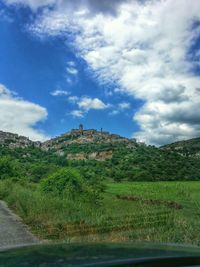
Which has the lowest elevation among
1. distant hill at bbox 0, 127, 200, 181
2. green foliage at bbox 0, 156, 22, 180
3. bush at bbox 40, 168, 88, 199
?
bush at bbox 40, 168, 88, 199

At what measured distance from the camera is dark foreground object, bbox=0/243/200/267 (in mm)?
3064

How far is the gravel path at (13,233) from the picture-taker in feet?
38.9

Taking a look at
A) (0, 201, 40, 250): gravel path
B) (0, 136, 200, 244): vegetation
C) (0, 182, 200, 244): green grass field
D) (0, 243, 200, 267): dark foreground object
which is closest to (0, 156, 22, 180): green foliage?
(0, 136, 200, 244): vegetation

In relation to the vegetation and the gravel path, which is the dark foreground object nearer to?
the vegetation

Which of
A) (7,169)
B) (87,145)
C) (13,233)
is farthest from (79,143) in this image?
(13,233)

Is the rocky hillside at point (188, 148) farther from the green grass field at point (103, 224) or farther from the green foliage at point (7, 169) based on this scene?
the green grass field at point (103, 224)

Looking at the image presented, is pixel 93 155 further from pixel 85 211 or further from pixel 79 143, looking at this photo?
pixel 85 211

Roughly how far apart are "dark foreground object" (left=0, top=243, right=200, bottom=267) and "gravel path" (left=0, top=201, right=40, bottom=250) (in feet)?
21.8

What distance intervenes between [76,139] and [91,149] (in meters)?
16.3

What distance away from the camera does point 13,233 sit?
1352cm

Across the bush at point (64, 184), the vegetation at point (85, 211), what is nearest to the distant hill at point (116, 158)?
the vegetation at point (85, 211)

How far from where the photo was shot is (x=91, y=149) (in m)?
112

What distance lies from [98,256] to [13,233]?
1059 centimetres

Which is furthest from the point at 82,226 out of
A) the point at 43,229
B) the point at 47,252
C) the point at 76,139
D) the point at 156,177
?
the point at 76,139
